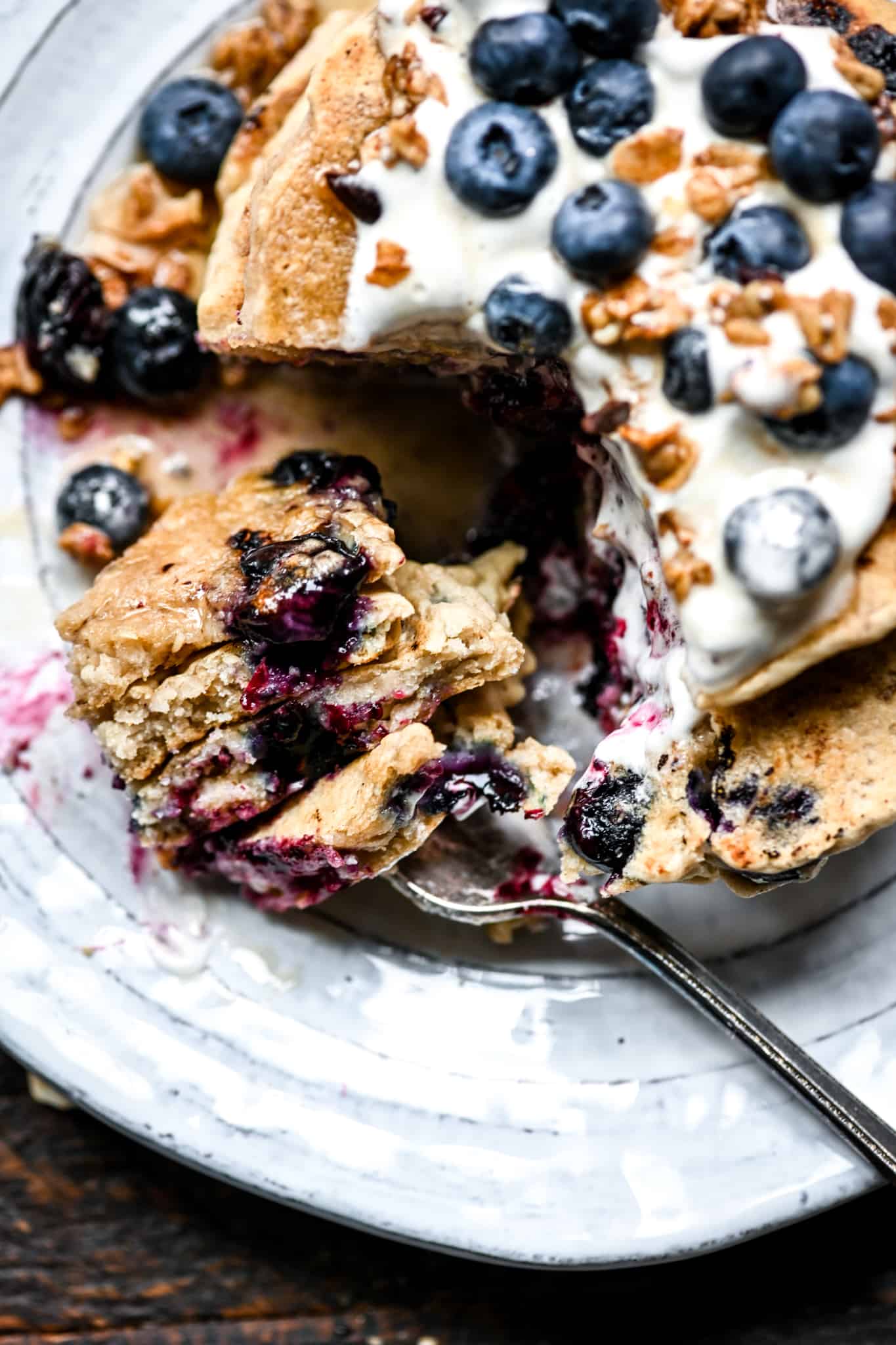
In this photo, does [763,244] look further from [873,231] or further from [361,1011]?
[361,1011]

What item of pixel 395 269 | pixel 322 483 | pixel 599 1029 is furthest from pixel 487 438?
pixel 599 1029

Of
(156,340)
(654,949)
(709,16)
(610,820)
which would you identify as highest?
(709,16)

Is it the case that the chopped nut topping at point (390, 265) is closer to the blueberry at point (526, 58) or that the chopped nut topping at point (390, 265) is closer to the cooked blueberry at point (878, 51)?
the blueberry at point (526, 58)

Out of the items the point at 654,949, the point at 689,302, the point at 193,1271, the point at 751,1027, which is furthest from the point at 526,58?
the point at 193,1271

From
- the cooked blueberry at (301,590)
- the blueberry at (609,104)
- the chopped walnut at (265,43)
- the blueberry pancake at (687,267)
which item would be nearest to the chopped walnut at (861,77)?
the blueberry pancake at (687,267)

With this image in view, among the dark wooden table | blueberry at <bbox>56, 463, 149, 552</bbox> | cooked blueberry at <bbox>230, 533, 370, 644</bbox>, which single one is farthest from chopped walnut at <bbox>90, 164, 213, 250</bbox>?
the dark wooden table

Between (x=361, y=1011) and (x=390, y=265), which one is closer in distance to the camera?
(x=390, y=265)

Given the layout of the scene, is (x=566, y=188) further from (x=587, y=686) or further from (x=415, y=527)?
(x=587, y=686)
